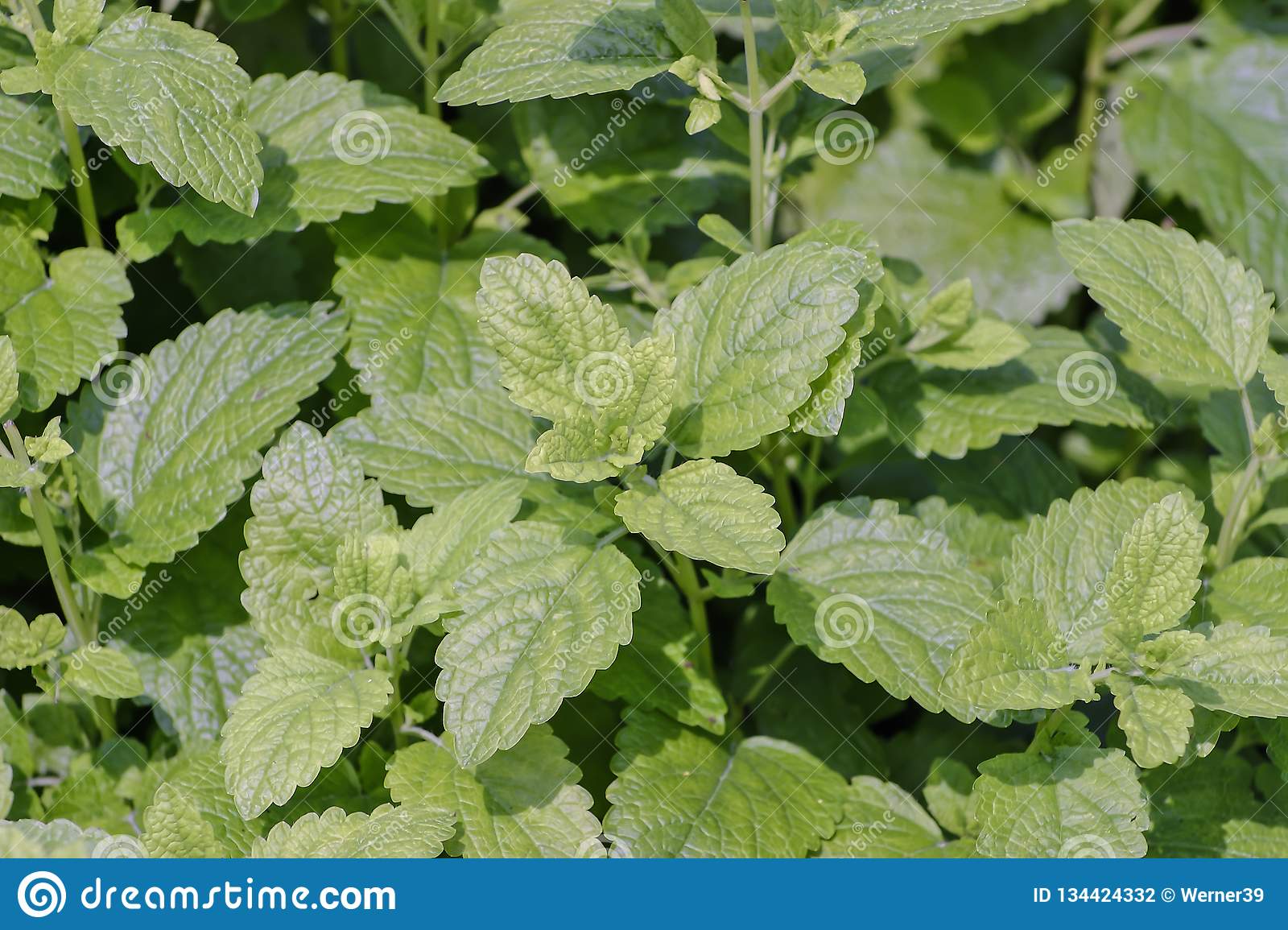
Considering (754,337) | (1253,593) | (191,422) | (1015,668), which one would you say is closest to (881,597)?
(1015,668)

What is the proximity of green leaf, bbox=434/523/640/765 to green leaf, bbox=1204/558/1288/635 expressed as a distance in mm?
1173

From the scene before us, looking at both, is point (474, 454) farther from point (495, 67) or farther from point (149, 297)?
point (149, 297)

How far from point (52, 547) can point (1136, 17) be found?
3.56 metres

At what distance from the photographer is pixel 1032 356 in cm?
288

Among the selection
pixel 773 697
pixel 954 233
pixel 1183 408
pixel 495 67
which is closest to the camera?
pixel 495 67

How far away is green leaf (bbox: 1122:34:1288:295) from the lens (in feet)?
11.6

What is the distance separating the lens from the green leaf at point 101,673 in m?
2.33

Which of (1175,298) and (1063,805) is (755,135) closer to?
(1175,298)

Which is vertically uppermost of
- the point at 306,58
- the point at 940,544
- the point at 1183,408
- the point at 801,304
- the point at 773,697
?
the point at 306,58

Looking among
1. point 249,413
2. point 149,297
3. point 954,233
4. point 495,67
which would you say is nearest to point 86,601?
point 249,413

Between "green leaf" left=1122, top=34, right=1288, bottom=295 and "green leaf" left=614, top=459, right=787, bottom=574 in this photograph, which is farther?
"green leaf" left=1122, top=34, right=1288, bottom=295

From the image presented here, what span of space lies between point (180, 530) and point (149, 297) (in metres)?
0.97

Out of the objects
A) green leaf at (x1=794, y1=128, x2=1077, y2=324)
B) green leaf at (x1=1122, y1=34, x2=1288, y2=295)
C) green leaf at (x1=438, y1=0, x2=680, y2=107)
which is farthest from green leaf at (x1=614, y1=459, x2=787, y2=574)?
green leaf at (x1=1122, y1=34, x2=1288, y2=295)

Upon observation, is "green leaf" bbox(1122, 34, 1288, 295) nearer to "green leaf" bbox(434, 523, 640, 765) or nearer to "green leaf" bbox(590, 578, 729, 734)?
"green leaf" bbox(590, 578, 729, 734)
